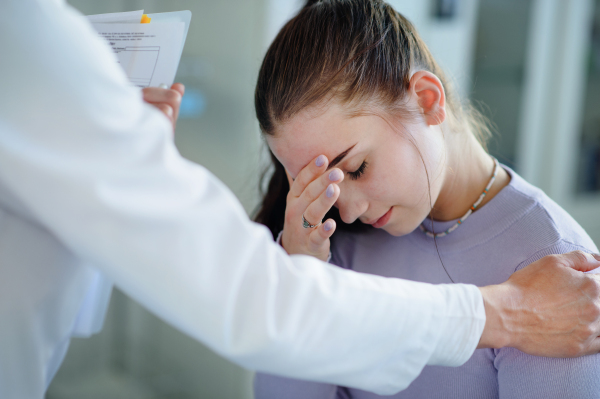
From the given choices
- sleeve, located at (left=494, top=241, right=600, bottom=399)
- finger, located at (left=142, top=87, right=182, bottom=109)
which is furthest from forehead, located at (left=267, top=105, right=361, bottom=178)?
sleeve, located at (left=494, top=241, right=600, bottom=399)

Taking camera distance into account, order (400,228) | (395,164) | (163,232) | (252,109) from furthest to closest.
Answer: (252,109) < (400,228) < (395,164) < (163,232)

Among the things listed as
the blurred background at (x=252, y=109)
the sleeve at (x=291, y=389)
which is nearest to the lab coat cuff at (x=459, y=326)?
the sleeve at (x=291, y=389)

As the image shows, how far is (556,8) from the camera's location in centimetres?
258

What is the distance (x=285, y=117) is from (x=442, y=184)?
35 centimetres

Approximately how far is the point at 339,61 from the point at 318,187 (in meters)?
0.22

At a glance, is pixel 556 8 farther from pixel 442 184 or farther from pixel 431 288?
pixel 431 288

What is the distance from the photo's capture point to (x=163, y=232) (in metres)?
0.50

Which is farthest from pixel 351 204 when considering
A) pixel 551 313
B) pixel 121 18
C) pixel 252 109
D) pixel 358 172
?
pixel 252 109

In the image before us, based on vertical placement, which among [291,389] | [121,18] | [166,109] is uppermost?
[121,18]

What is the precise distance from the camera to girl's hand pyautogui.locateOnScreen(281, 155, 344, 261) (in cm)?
81

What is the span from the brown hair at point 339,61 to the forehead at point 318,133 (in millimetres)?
18

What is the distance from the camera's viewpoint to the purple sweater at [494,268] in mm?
731

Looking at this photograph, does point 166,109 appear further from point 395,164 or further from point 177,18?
point 395,164

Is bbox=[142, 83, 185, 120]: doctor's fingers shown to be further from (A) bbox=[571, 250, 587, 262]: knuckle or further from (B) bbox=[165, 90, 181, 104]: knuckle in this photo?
(A) bbox=[571, 250, 587, 262]: knuckle
